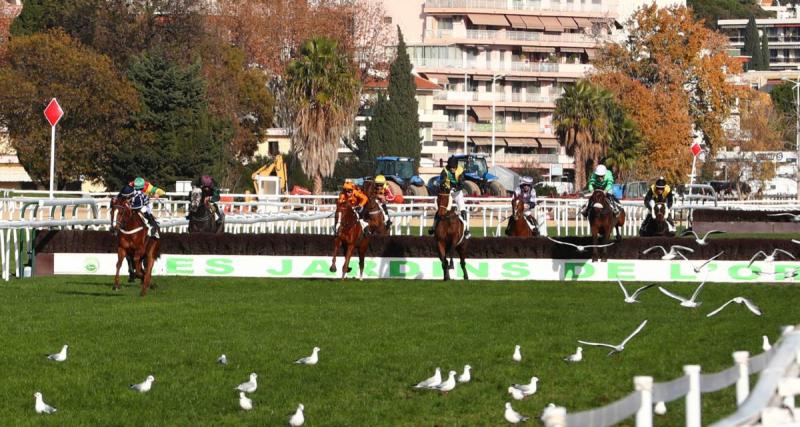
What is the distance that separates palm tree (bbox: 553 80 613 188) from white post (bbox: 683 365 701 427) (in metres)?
74.9

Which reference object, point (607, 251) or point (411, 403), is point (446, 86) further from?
point (411, 403)

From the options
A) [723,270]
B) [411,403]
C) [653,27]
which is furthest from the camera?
[653,27]

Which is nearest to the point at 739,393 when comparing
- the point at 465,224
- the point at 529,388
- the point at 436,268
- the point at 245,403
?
the point at 529,388

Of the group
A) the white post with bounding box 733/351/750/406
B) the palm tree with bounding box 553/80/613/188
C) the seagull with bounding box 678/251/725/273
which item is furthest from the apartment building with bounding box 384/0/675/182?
the white post with bounding box 733/351/750/406

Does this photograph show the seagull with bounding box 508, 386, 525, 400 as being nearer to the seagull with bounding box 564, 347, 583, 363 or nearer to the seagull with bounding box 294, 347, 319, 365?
the seagull with bounding box 564, 347, 583, 363

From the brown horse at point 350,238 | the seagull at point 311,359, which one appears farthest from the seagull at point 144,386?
the brown horse at point 350,238

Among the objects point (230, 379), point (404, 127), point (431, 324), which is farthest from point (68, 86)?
point (230, 379)

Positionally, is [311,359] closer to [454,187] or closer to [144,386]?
[144,386]

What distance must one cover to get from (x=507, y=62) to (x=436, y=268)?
89758 mm

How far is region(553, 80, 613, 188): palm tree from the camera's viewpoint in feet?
271

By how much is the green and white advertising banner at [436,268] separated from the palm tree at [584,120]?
53.1 metres

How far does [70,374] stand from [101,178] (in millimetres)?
56514

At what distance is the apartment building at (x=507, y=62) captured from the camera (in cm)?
11594

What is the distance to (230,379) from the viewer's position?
15.0 m
